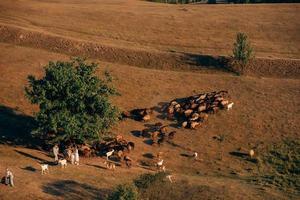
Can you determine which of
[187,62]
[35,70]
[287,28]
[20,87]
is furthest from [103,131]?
[287,28]

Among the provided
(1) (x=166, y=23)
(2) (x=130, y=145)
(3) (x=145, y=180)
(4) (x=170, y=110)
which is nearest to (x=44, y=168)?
(3) (x=145, y=180)

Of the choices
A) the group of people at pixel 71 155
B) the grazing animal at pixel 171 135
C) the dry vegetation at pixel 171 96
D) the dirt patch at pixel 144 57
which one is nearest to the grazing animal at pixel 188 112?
the dry vegetation at pixel 171 96

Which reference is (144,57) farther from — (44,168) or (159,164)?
(44,168)

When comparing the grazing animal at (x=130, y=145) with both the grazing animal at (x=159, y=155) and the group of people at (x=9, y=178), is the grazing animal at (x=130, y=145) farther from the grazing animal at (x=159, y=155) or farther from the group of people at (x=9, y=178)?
the group of people at (x=9, y=178)

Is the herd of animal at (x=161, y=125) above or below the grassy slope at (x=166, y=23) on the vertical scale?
below

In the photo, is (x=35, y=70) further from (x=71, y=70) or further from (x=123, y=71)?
(x=71, y=70)

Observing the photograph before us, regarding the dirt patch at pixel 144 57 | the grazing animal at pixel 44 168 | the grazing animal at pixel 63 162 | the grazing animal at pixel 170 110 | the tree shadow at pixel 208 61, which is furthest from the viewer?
the tree shadow at pixel 208 61
